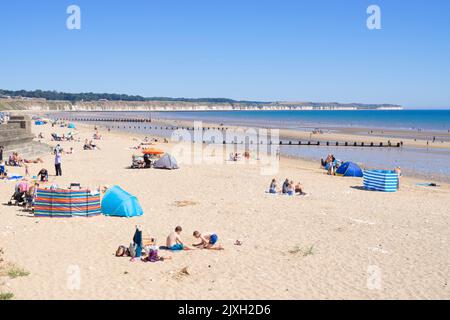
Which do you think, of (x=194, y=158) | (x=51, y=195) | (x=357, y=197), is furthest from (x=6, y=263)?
(x=194, y=158)

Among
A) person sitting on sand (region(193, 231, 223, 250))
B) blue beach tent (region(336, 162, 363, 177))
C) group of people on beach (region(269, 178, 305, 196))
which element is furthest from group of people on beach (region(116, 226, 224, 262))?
blue beach tent (region(336, 162, 363, 177))

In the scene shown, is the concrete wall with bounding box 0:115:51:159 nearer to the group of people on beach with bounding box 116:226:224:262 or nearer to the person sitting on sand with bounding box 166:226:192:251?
the group of people on beach with bounding box 116:226:224:262

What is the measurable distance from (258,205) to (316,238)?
4.28 meters

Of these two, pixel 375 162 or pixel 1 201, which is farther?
pixel 375 162

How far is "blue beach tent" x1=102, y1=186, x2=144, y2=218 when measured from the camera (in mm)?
15094

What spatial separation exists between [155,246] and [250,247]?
248 centimetres

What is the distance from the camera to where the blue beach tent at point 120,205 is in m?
15.1

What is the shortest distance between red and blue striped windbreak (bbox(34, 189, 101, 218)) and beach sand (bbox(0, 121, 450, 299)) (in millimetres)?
337

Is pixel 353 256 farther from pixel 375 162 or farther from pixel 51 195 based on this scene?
pixel 375 162

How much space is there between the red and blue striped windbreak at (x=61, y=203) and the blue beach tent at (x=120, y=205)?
2.16 ft

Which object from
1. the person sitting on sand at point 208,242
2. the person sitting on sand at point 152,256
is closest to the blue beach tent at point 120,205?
the person sitting on sand at point 208,242
